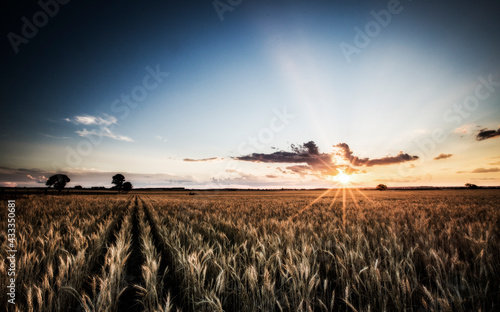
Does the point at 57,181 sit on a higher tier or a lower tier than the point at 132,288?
higher

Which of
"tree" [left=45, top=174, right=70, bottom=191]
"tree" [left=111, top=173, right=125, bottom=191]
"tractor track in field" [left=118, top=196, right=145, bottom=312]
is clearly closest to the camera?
"tractor track in field" [left=118, top=196, right=145, bottom=312]

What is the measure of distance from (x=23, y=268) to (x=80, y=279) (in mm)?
779

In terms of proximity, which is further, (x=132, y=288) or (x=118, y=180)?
(x=118, y=180)

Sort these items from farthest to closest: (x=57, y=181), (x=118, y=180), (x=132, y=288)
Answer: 1. (x=118, y=180)
2. (x=57, y=181)
3. (x=132, y=288)

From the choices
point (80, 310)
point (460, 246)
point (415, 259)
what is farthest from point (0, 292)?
point (460, 246)

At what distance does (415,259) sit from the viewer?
3.48 metres

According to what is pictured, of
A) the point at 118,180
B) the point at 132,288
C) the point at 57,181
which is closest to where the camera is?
the point at 132,288

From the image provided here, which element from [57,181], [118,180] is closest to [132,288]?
[57,181]

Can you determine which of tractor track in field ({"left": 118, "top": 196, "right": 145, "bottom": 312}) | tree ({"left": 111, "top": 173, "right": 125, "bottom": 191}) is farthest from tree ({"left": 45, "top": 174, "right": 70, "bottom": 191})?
tractor track in field ({"left": 118, "top": 196, "right": 145, "bottom": 312})

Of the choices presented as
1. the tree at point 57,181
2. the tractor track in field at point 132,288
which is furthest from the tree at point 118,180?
the tractor track in field at point 132,288

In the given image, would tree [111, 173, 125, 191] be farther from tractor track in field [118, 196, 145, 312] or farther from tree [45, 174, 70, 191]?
tractor track in field [118, 196, 145, 312]

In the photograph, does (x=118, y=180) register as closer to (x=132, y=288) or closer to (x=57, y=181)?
(x=57, y=181)

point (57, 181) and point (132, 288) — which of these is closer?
point (132, 288)

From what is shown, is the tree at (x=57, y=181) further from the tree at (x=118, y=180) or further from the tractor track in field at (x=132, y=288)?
the tractor track in field at (x=132, y=288)
